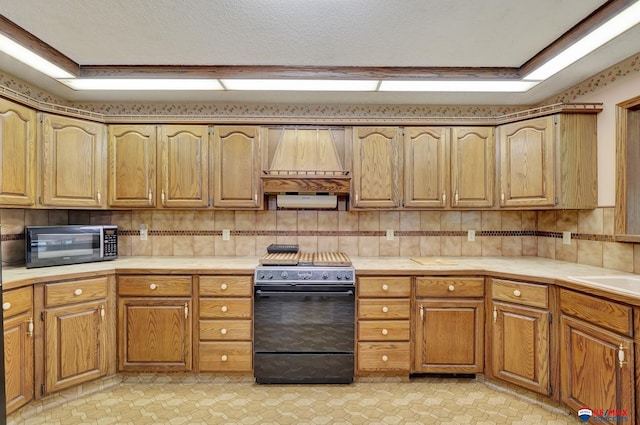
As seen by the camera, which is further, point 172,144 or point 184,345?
point 172,144

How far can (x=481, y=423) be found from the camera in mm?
2004

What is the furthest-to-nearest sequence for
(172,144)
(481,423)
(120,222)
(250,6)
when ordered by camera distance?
1. (120,222)
2. (172,144)
3. (481,423)
4. (250,6)

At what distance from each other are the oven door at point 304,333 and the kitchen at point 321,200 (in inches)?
8.5

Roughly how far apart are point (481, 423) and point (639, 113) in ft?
7.86

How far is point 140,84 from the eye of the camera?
8.48ft

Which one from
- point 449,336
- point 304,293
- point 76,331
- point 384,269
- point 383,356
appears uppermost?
point 384,269

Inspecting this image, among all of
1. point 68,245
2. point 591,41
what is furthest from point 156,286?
point 591,41

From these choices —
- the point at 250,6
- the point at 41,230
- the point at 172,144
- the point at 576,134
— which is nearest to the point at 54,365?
the point at 41,230

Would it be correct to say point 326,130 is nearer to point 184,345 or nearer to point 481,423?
point 184,345

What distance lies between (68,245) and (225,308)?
134 cm

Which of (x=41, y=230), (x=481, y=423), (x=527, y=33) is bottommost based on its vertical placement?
(x=481, y=423)

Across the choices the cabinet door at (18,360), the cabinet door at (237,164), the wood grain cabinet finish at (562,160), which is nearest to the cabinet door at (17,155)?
the cabinet door at (18,360)

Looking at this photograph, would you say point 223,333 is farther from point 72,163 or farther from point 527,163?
point 527,163

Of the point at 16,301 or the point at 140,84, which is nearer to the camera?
the point at 16,301
